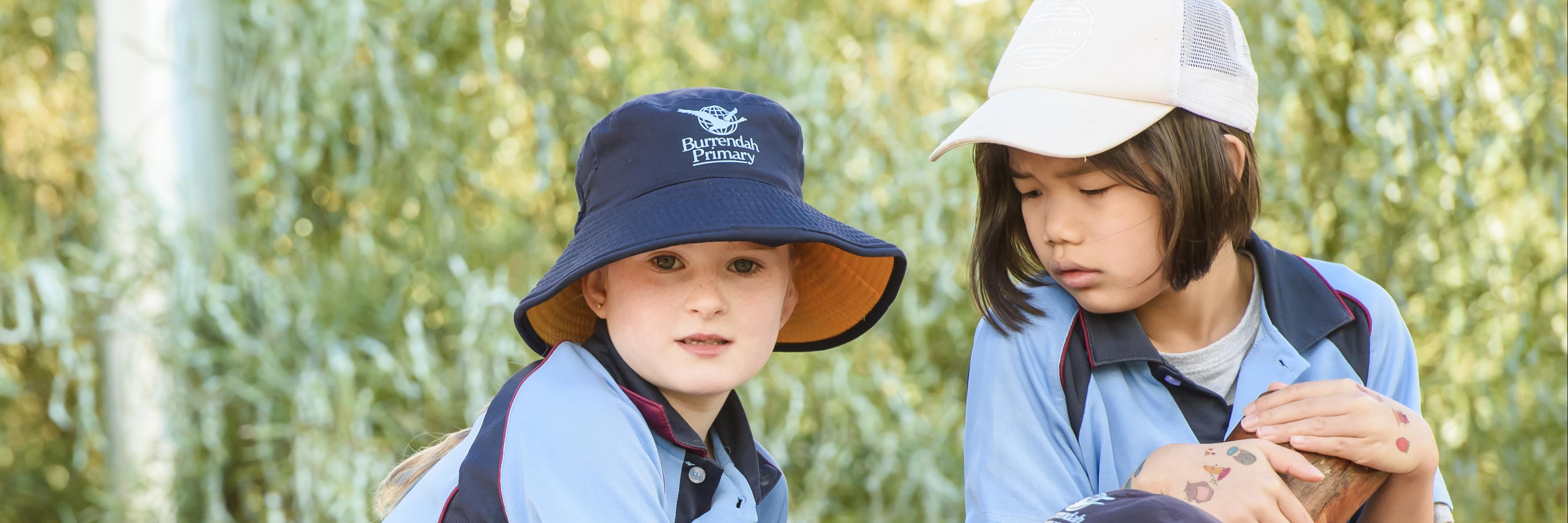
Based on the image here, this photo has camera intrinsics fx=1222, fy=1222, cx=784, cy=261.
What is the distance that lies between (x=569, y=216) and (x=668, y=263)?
1.56 metres

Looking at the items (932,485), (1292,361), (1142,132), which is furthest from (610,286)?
(932,485)

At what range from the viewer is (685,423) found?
1.35 metres

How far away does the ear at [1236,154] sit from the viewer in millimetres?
1353

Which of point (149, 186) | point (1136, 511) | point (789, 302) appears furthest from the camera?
point (149, 186)

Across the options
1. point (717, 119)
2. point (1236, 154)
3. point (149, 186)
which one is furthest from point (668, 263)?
point (149, 186)

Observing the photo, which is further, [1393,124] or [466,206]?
[466,206]

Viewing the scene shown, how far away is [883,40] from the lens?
8.97ft

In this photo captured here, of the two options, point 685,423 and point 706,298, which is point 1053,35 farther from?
point 685,423

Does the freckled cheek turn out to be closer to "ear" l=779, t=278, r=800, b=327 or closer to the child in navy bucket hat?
the child in navy bucket hat

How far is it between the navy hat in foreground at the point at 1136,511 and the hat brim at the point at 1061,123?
0.40 m

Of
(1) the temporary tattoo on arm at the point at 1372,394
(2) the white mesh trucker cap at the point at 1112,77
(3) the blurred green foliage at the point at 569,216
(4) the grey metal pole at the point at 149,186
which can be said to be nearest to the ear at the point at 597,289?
(2) the white mesh trucker cap at the point at 1112,77

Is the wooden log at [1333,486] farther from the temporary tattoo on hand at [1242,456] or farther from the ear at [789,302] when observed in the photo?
the ear at [789,302]

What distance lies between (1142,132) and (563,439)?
680 millimetres

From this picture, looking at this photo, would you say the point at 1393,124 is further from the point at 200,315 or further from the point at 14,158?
the point at 14,158
